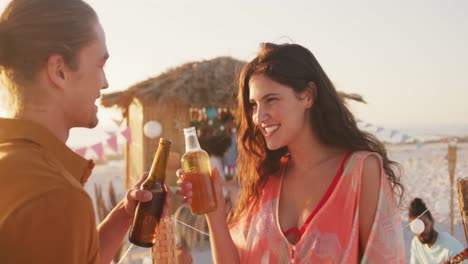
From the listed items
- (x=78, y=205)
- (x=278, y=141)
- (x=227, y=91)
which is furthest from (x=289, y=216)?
(x=227, y=91)

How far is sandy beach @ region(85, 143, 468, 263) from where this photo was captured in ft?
25.6

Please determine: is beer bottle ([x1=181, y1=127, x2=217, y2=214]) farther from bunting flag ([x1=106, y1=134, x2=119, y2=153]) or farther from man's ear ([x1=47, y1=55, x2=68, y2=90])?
bunting flag ([x1=106, y1=134, x2=119, y2=153])

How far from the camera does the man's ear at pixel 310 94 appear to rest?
94.0 inches

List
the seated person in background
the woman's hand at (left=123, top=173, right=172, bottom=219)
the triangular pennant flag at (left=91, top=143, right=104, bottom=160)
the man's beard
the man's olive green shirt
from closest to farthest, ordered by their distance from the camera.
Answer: the man's olive green shirt
the woman's hand at (left=123, top=173, right=172, bottom=219)
the seated person in background
the man's beard
the triangular pennant flag at (left=91, top=143, right=104, bottom=160)

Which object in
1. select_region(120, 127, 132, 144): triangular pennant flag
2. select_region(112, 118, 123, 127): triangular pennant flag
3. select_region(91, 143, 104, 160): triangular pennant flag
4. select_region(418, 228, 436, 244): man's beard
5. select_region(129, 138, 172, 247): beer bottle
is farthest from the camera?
select_region(112, 118, 123, 127): triangular pennant flag

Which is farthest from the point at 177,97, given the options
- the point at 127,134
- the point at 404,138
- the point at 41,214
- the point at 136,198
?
the point at 41,214

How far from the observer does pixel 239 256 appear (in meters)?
2.36

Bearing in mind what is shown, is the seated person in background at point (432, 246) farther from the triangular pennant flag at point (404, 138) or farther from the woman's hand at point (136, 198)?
the woman's hand at point (136, 198)

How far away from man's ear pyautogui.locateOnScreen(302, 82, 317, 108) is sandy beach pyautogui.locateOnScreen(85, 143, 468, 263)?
3260mm

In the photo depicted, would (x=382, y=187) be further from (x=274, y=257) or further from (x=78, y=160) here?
(x=78, y=160)

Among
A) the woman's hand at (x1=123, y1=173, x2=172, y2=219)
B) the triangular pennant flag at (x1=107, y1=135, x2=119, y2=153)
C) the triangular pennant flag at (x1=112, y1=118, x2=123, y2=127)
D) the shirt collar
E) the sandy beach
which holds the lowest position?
the sandy beach

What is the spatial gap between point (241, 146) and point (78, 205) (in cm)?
182

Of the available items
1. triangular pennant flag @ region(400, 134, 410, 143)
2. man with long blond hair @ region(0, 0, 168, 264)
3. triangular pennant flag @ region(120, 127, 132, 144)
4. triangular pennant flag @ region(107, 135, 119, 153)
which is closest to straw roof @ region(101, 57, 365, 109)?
triangular pennant flag @ region(120, 127, 132, 144)

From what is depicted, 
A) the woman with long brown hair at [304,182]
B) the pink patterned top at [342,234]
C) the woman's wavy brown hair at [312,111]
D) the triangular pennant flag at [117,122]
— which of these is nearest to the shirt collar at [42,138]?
the woman with long brown hair at [304,182]
